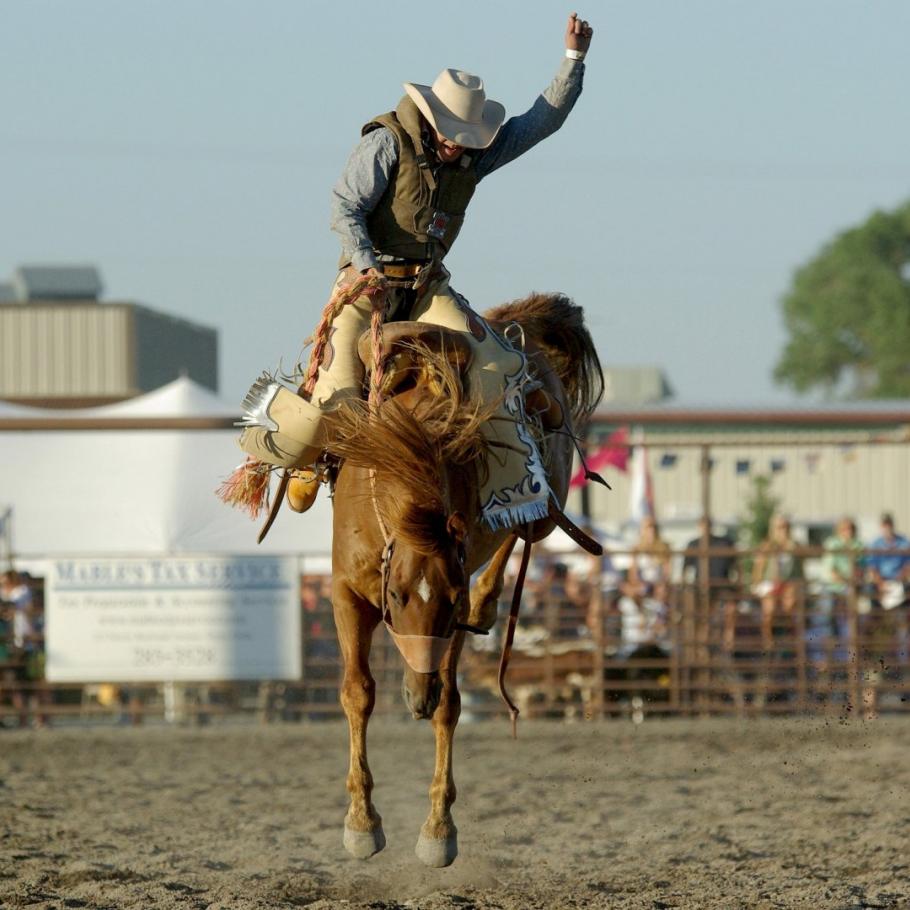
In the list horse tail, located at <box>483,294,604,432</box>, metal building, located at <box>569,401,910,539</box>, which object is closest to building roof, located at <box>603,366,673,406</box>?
metal building, located at <box>569,401,910,539</box>

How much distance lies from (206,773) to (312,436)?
433cm

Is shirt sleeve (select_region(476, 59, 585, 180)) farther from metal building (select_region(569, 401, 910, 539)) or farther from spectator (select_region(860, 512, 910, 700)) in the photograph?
metal building (select_region(569, 401, 910, 539))

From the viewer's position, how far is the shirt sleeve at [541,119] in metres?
5.46

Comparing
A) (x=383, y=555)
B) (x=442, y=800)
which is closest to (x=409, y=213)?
(x=383, y=555)

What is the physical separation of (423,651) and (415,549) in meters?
0.28

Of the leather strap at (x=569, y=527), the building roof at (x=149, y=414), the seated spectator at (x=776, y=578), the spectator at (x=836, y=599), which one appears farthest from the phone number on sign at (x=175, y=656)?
the leather strap at (x=569, y=527)

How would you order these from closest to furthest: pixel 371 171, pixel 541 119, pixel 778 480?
pixel 371 171, pixel 541 119, pixel 778 480

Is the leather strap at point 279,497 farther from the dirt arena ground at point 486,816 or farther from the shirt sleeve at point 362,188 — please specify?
the dirt arena ground at point 486,816

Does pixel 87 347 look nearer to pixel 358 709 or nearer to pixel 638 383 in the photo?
pixel 638 383

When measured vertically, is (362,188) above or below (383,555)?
above

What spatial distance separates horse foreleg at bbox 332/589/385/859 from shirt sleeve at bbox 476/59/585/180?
1.44 m

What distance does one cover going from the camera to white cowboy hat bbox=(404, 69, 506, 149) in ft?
16.9

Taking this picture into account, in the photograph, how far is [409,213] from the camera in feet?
17.3

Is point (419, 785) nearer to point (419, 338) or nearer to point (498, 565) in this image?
point (498, 565)
